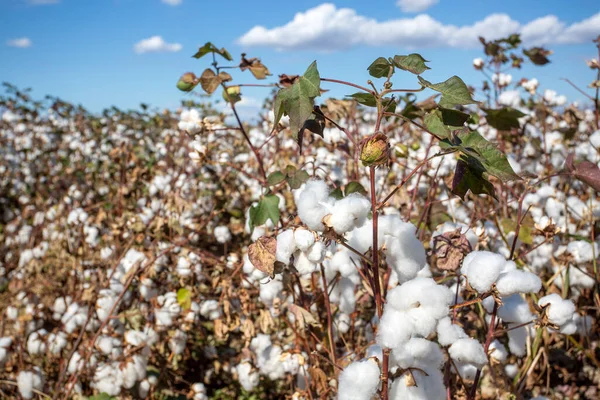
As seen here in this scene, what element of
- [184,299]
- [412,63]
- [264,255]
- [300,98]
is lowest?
[264,255]

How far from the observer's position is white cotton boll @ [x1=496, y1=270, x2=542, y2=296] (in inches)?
40.8

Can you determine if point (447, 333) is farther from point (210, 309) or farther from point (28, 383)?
point (28, 383)

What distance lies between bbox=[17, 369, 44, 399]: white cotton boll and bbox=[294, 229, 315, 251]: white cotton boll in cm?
200

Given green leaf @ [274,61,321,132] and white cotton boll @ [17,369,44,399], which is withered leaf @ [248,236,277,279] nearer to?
green leaf @ [274,61,321,132]

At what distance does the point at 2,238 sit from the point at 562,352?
555cm

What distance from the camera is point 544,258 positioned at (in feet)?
8.09

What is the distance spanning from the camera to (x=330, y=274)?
1.70m

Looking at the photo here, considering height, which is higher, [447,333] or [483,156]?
[483,156]

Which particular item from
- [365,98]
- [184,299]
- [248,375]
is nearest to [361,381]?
[365,98]

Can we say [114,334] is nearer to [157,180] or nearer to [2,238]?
[157,180]

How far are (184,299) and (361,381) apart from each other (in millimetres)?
1491

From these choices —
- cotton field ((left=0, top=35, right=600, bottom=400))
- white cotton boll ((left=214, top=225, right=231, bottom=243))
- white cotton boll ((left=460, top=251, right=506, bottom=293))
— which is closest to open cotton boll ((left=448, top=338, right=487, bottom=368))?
cotton field ((left=0, top=35, right=600, bottom=400))

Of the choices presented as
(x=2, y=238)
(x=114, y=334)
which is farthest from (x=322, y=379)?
(x=2, y=238)

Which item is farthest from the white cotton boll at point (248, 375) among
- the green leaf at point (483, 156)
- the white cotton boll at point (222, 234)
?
the green leaf at point (483, 156)
